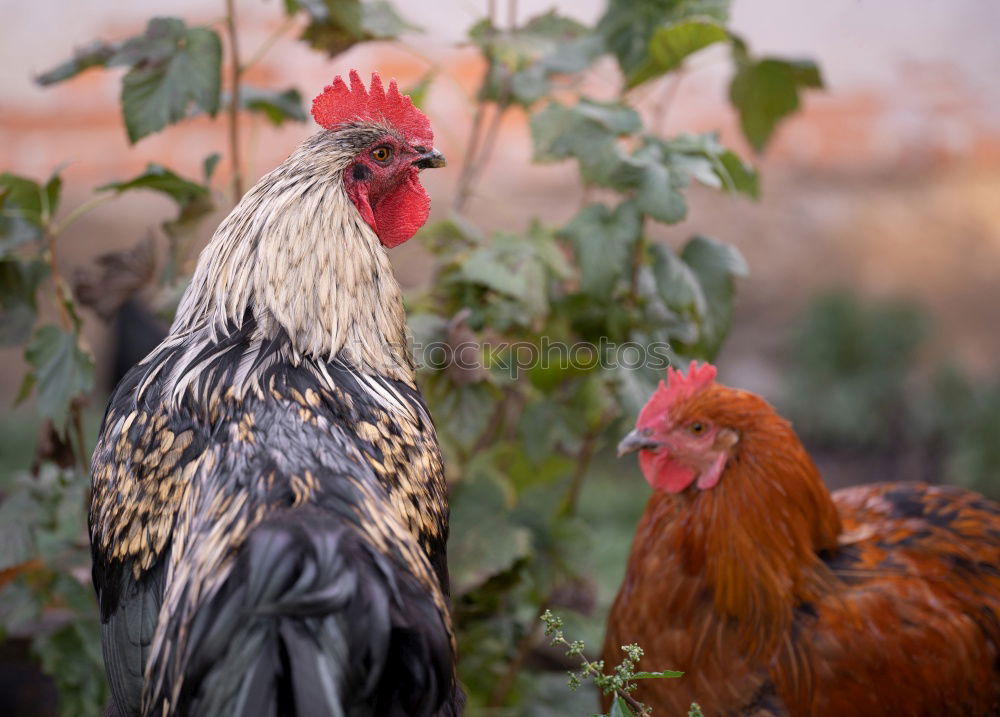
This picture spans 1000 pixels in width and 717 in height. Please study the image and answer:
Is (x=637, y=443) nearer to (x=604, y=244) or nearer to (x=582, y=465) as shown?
(x=604, y=244)

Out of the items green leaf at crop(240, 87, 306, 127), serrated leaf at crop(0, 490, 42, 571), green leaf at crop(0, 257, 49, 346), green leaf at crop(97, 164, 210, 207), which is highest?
green leaf at crop(240, 87, 306, 127)

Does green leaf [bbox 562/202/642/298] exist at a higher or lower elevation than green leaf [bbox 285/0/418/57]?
lower

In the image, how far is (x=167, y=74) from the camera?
254cm

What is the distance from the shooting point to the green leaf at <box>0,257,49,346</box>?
2633 millimetres

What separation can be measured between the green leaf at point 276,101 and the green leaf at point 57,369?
947mm

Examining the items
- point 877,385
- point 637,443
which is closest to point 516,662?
point 637,443

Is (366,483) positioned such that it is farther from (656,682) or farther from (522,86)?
(522,86)

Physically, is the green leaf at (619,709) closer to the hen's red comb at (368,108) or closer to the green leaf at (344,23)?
the hen's red comb at (368,108)

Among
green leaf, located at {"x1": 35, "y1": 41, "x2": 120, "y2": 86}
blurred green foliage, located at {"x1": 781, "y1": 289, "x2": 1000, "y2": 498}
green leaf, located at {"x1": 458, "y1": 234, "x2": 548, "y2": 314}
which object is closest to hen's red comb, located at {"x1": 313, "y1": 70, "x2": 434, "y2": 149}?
green leaf, located at {"x1": 458, "y1": 234, "x2": 548, "y2": 314}

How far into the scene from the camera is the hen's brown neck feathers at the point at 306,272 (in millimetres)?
1830

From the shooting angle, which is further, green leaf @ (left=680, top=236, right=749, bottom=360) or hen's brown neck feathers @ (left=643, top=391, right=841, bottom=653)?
green leaf @ (left=680, top=236, right=749, bottom=360)

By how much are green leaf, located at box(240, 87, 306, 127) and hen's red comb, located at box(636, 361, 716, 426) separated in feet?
4.69

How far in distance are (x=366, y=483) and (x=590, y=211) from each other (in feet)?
4.65

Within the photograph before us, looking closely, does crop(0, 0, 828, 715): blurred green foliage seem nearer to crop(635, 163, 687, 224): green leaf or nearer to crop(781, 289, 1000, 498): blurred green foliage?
crop(635, 163, 687, 224): green leaf
